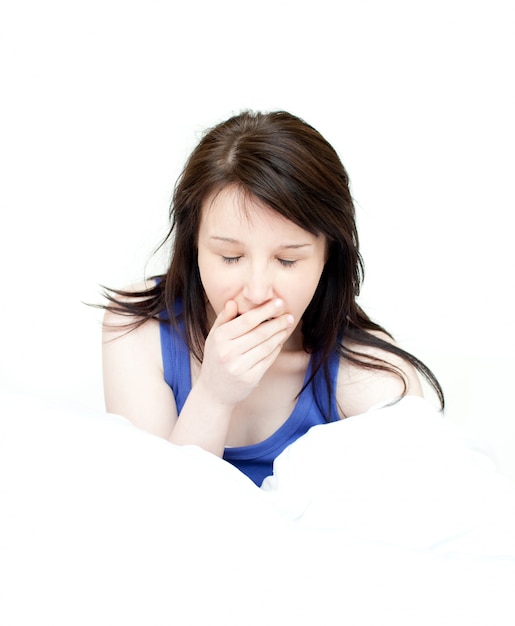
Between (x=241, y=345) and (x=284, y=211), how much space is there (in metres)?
0.23

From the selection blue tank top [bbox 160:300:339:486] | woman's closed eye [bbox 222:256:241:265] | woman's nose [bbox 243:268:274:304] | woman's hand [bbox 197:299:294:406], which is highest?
woman's closed eye [bbox 222:256:241:265]

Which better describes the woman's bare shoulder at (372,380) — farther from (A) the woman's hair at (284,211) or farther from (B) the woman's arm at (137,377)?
(B) the woman's arm at (137,377)

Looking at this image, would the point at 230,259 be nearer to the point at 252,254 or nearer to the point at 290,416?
the point at 252,254

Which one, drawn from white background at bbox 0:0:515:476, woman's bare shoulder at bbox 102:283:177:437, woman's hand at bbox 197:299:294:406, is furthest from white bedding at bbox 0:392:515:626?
white background at bbox 0:0:515:476

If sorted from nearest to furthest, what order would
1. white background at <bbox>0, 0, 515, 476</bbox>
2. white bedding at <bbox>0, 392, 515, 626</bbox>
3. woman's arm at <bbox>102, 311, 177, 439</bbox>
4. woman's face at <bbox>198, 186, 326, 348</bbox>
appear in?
white bedding at <bbox>0, 392, 515, 626</bbox> < woman's face at <bbox>198, 186, 326, 348</bbox> < woman's arm at <bbox>102, 311, 177, 439</bbox> < white background at <bbox>0, 0, 515, 476</bbox>

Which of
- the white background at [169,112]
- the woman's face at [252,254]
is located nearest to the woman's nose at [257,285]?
the woman's face at [252,254]

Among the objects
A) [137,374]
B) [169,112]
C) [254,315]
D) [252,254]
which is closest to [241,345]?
[254,315]

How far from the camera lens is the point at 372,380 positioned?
1.56m

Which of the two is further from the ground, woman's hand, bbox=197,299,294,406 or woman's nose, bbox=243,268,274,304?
woman's nose, bbox=243,268,274,304

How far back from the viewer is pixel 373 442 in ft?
3.84

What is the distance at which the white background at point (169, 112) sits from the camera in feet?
7.03

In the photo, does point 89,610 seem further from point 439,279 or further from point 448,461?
point 439,279

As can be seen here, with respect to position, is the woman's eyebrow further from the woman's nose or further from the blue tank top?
the blue tank top

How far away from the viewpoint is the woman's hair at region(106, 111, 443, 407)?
1297 millimetres
